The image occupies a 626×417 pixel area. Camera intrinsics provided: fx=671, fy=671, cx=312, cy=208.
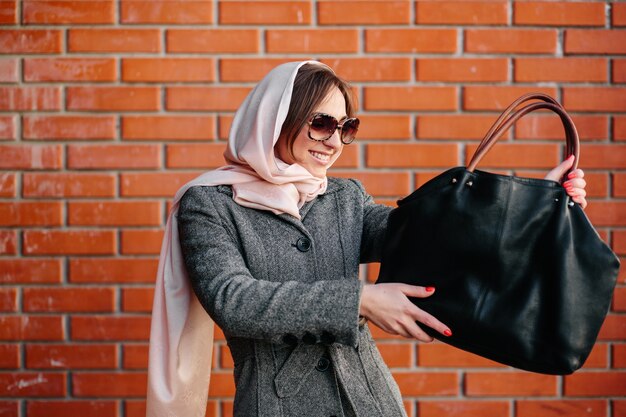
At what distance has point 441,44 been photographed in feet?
8.69

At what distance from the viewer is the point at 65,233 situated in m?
2.63

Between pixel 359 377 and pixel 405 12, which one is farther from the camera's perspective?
pixel 405 12

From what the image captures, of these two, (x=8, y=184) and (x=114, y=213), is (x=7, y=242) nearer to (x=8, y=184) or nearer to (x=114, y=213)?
(x=8, y=184)

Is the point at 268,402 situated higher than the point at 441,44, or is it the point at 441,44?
the point at 441,44

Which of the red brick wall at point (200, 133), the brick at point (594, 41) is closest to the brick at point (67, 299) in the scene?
the red brick wall at point (200, 133)

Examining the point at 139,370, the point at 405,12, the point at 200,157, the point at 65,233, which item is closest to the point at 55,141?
the point at 65,233

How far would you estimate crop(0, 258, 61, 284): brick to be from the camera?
2.63 meters

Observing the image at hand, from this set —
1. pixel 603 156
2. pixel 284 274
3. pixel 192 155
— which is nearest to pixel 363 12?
pixel 192 155

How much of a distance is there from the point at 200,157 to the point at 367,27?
2.73ft

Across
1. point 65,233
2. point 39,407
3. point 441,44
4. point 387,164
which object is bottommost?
point 39,407

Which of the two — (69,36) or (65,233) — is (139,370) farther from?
(69,36)

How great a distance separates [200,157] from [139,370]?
87cm

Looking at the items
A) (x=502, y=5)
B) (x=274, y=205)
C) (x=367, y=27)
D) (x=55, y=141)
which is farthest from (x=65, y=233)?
(x=502, y=5)

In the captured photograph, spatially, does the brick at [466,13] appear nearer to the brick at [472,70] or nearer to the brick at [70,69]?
the brick at [472,70]
